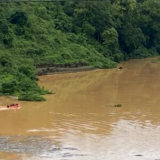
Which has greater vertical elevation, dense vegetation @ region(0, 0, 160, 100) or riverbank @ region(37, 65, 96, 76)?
dense vegetation @ region(0, 0, 160, 100)

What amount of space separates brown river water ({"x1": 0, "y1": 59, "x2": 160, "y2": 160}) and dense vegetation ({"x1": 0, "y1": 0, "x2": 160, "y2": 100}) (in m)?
2.05

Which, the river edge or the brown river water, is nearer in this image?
the brown river water

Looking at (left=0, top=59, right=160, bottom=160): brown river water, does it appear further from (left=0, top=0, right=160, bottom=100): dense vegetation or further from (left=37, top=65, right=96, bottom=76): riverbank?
(left=0, top=0, right=160, bottom=100): dense vegetation

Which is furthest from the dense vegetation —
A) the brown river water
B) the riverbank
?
the brown river water

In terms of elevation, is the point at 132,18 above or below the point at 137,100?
above

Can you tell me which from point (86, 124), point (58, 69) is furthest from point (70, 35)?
point (86, 124)

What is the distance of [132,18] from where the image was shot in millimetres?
42250

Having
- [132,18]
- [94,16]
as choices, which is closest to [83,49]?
[94,16]

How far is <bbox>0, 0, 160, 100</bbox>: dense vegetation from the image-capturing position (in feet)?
88.9

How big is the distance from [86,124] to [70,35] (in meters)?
19.7

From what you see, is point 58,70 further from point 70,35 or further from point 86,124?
point 86,124

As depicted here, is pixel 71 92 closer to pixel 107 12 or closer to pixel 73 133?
pixel 73 133

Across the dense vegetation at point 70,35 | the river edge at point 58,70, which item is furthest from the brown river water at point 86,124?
the dense vegetation at point 70,35

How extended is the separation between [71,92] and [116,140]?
368 inches
